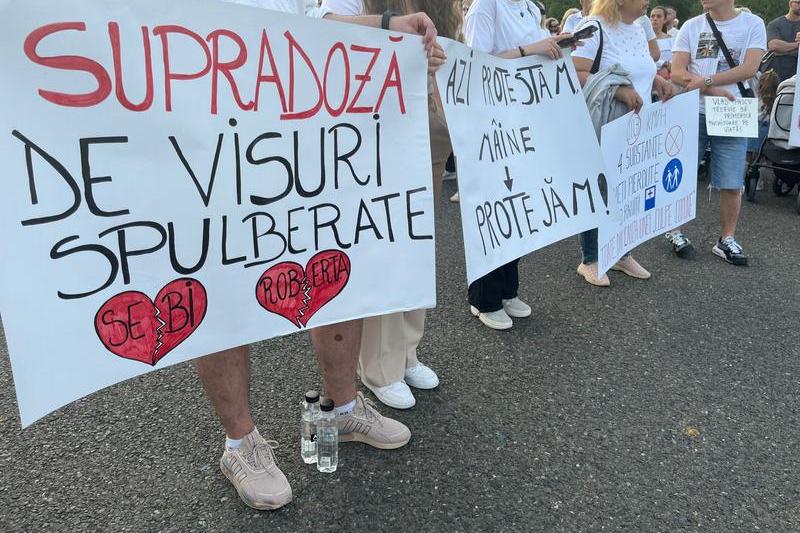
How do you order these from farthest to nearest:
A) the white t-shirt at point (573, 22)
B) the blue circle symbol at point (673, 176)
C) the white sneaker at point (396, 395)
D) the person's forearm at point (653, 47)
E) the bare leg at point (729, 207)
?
the white t-shirt at point (573, 22) < the bare leg at point (729, 207) < the person's forearm at point (653, 47) < the blue circle symbol at point (673, 176) < the white sneaker at point (396, 395)

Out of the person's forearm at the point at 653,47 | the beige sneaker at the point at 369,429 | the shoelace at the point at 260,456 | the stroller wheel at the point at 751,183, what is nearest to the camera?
the shoelace at the point at 260,456

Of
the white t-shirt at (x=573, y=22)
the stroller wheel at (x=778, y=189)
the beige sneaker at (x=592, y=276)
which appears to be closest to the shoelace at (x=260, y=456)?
the beige sneaker at (x=592, y=276)

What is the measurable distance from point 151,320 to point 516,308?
7.02ft

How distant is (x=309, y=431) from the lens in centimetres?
213

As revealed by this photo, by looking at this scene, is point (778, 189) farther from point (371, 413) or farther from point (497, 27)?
point (371, 413)

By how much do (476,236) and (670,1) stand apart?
105 feet

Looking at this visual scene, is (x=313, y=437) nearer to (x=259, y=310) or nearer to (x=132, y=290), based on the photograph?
(x=259, y=310)

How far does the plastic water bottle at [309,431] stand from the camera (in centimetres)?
210

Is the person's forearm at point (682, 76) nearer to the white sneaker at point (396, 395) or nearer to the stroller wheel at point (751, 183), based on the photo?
the stroller wheel at point (751, 183)

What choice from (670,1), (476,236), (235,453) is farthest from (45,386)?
(670,1)

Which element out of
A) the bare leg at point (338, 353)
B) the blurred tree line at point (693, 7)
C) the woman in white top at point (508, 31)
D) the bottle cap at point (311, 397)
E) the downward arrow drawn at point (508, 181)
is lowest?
the bottle cap at point (311, 397)

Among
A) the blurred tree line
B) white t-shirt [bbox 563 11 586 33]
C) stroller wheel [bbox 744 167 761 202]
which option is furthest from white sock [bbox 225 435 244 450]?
the blurred tree line

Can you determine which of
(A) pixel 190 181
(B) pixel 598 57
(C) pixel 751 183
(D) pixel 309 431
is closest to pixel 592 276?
(B) pixel 598 57

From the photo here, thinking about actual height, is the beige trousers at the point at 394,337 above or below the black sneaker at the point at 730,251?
above
